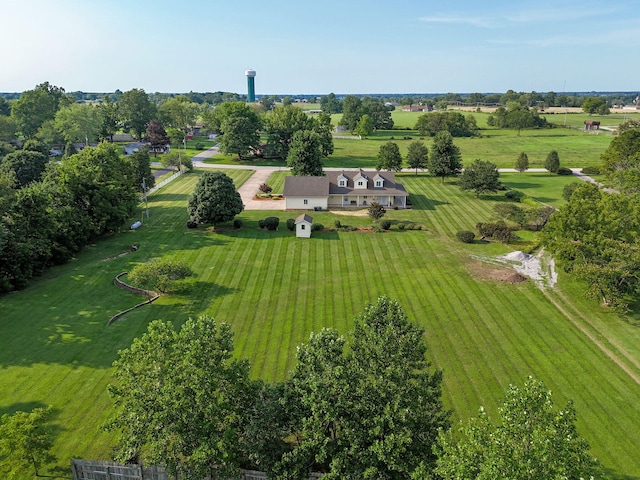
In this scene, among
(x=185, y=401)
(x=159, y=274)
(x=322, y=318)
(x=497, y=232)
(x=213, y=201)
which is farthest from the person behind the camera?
(x=213, y=201)

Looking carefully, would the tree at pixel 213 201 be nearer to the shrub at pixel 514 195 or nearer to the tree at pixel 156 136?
the shrub at pixel 514 195

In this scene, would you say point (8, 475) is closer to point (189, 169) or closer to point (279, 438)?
point (279, 438)

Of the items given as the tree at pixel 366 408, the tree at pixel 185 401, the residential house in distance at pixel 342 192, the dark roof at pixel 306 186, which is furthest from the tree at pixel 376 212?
the tree at pixel 185 401

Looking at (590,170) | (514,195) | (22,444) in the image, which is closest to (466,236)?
(514,195)

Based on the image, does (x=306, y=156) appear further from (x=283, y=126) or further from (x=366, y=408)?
(x=366, y=408)

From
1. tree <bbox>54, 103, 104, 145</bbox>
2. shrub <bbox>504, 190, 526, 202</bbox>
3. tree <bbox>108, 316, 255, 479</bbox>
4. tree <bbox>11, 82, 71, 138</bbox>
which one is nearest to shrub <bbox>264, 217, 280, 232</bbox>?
tree <bbox>108, 316, 255, 479</bbox>

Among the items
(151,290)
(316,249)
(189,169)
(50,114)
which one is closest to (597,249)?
(316,249)

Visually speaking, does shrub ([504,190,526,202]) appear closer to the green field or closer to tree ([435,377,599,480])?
the green field
